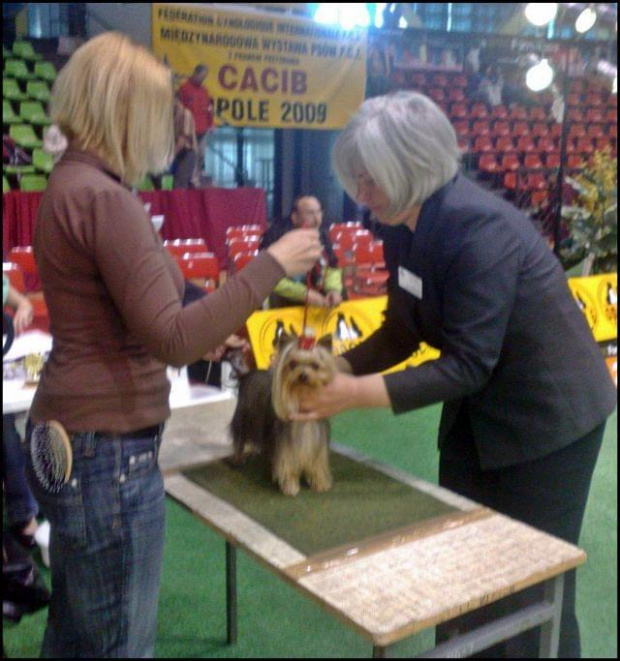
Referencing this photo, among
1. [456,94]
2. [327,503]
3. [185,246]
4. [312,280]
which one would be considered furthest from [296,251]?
[456,94]

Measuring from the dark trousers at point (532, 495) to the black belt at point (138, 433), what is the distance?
28.0 inches

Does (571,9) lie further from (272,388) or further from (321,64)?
(272,388)

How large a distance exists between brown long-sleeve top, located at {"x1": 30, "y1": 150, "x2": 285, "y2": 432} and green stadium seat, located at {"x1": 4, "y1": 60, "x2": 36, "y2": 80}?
733 cm

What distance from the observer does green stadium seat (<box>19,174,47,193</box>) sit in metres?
7.02

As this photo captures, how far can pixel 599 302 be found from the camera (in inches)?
221

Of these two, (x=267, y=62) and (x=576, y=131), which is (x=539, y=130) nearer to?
(x=576, y=131)

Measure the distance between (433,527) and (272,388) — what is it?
47cm

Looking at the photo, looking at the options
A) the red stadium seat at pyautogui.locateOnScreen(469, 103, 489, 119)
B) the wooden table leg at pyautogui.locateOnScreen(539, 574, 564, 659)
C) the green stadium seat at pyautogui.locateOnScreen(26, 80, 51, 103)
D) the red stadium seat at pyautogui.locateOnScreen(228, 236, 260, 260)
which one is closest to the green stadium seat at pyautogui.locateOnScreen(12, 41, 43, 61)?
the green stadium seat at pyautogui.locateOnScreen(26, 80, 51, 103)

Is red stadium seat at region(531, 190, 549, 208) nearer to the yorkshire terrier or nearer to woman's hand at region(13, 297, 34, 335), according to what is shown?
woman's hand at region(13, 297, 34, 335)

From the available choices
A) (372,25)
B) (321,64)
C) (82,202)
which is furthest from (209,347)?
(372,25)

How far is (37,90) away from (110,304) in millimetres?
7436

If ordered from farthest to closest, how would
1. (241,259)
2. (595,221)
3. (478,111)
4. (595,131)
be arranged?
(595,131), (478,111), (595,221), (241,259)

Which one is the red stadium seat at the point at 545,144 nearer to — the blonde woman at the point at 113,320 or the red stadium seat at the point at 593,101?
the red stadium seat at the point at 593,101

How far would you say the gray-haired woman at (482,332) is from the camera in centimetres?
143
